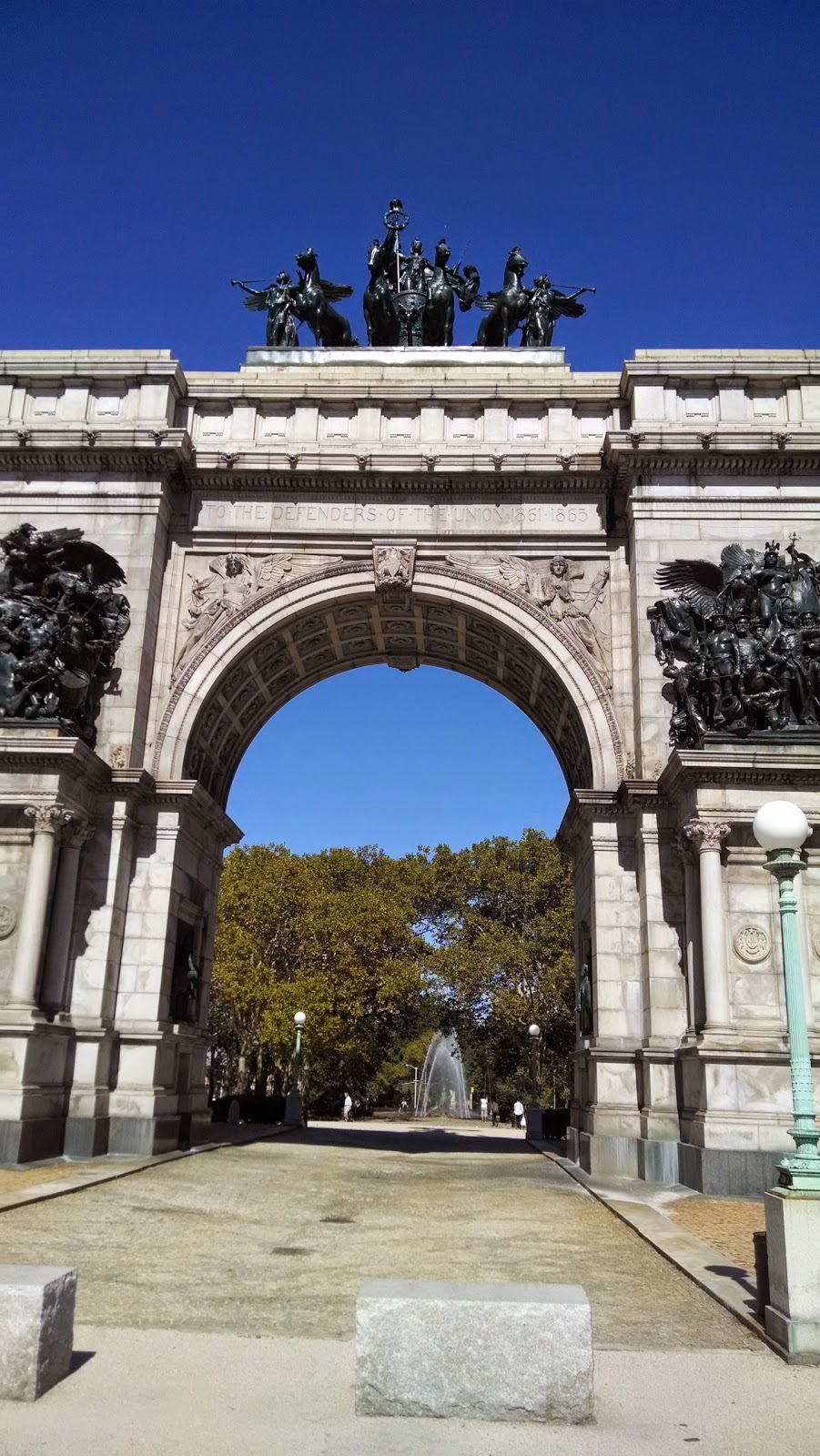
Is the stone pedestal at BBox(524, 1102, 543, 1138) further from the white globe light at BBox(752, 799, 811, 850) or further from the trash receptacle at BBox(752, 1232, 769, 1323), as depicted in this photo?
the white globe light at BBox(752, 799, 811, 850)

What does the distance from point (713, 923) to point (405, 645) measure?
11.2m

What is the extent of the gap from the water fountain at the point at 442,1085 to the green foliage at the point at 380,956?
14868 mm

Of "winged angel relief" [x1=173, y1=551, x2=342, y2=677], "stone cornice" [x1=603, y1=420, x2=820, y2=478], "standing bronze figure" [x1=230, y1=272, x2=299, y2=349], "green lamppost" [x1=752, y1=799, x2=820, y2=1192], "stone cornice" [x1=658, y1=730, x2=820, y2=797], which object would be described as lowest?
"green lamppost" [x1=752, y1=799, x2=820, y2=1192]

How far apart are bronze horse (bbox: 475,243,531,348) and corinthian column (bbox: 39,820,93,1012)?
15045 mm

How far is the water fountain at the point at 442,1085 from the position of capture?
238 ft

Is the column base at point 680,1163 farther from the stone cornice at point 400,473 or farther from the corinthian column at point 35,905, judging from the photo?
the stone cornice at point 400,473

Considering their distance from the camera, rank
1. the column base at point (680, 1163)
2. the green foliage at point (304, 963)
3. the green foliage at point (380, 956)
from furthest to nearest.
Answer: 1. the green foliage at point (380, 956)
2. the green foliage at point (304, 963)
3. the column base at point (680, 1163)

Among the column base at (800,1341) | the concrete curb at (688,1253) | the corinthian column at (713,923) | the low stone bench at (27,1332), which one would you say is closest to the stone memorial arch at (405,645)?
the corinthian column at (713,923)

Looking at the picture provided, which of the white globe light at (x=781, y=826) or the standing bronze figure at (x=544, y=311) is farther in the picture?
the standing bronze figure at (x=544, y=311)

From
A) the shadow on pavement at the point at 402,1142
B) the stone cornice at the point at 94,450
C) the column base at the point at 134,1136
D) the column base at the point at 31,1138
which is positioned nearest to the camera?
the column base at the point at 31,1138

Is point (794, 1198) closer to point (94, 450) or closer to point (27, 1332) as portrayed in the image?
point (27, 1332)

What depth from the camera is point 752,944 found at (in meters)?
17.2

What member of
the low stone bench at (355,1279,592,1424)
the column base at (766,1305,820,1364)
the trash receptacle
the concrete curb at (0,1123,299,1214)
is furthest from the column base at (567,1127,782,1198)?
the low stone bench at (355,1279,592,1424)

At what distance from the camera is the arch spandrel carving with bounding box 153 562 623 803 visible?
22047 mm
